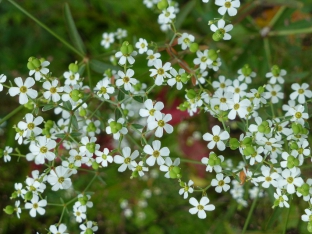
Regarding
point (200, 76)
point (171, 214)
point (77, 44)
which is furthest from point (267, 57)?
point (171, 214)

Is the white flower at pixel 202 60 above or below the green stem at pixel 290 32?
below

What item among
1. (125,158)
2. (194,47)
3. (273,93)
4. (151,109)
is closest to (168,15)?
(194,47)

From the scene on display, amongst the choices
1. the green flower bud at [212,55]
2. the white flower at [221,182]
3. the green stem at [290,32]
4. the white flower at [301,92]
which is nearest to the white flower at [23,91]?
the green flower bud at [212,55]

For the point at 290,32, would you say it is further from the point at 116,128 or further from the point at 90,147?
the point at 90,147

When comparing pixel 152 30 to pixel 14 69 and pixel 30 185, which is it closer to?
pixel 14 69

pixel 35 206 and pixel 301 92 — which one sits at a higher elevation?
pixel 301 92

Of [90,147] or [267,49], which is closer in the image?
[90,147]

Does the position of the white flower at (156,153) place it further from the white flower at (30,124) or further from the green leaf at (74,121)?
the white flower at (30,124)
